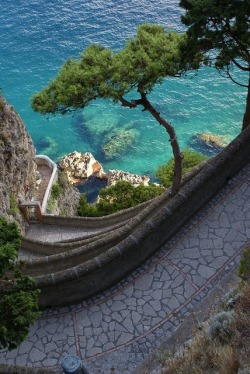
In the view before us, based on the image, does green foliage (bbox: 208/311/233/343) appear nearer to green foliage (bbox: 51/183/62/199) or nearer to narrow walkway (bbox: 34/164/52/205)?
narrow walkway (bbox: 34/164/52/205)

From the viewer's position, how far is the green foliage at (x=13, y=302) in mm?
9535

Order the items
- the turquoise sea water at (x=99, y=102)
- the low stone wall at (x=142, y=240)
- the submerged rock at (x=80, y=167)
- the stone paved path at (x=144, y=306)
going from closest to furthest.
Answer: the stone paved path at (x=144, y=306) → the low stone wall at (x=142, y=240) → the submerged rock at (x=80, y=167) → the turquoise sea water at (x=99, y=102)

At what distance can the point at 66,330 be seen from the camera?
504 inches

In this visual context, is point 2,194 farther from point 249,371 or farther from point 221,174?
point 249,371

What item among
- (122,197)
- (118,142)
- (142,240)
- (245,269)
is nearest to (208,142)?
(118,142)

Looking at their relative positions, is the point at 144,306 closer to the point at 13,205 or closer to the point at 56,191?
the point at 13,205

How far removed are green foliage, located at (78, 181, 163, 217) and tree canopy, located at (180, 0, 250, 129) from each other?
15411 millimetres

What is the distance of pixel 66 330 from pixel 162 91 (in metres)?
44.5

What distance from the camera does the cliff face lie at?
2514 centimetres

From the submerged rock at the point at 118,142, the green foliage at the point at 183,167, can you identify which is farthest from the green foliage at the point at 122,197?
the submerged rock at the point at 118,142

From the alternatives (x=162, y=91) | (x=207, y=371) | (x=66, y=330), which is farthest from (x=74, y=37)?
(x=207, y=371)

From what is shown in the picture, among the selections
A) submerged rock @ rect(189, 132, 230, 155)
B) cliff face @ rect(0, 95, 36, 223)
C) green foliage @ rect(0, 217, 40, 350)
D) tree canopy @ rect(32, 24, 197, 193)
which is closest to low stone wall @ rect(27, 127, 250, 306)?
green foliage @ rect(0, 217, 40, 350)

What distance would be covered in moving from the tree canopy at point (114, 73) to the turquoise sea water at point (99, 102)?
3110 centimetres

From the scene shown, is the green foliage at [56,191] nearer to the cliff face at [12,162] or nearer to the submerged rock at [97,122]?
the cliff face at [12,162]
